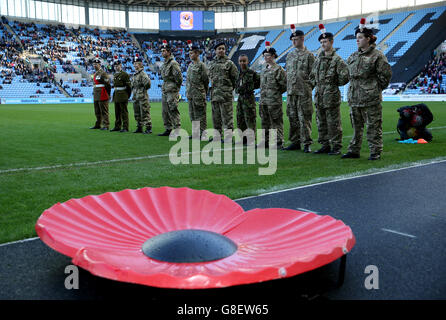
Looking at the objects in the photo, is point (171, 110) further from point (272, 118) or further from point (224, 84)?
point (272, 118)

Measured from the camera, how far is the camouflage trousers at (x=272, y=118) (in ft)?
24.9

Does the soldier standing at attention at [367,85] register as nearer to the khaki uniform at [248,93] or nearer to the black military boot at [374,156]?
the black military boot at [374,156]

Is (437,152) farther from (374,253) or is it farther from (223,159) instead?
(374,253)

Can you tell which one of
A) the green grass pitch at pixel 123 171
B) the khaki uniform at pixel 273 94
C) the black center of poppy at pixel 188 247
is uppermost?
the khaki uniform at pixel 273 94

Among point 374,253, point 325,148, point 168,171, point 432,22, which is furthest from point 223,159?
point 432,22

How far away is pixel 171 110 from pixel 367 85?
5.00 m

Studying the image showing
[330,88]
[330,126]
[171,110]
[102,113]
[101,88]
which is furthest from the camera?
[102,113]

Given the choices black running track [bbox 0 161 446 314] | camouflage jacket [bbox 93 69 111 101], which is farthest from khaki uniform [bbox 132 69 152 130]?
black running track [bbox 0 161 446 314]

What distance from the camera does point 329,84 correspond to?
6539mm

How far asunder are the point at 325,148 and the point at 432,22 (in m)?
35.1

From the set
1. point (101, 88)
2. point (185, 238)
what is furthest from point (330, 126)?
point (101, 88)

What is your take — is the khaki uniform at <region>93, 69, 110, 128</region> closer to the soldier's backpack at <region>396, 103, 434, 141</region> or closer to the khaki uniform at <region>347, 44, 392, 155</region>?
the khaki uniform at <region>347, 44, 392, 155</region>

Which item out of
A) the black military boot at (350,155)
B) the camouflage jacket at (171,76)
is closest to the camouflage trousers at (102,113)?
the camouflage jacket at (171,76)

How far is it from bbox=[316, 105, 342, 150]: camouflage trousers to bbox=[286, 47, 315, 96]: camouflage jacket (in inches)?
17.6
